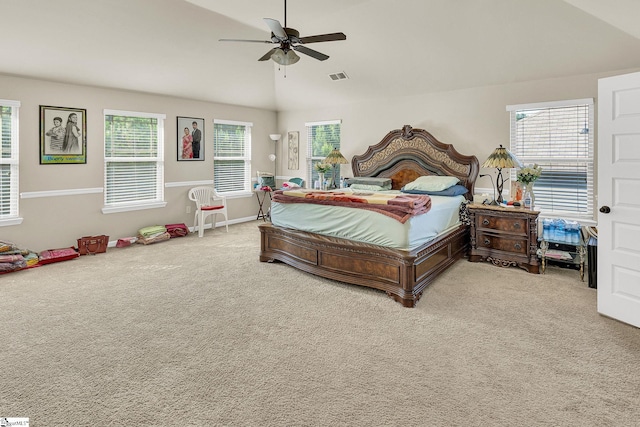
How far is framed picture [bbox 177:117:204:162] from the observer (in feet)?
22.2

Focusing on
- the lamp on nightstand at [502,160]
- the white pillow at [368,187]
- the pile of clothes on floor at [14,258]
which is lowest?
the pile of clothes on floor at [14,258]

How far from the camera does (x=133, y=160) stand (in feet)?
20.4

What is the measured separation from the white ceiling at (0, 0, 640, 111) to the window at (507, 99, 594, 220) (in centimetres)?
50

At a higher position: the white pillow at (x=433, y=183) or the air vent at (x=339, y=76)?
the air vent at (x=339, y=76)

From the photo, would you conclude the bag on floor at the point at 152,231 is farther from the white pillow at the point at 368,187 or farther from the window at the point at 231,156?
the white pillow at the point at 368,187

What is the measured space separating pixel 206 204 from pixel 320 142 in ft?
8.85

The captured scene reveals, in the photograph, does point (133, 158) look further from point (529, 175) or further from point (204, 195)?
A: point (529, 175)

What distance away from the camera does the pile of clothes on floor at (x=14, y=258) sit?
4531 mm

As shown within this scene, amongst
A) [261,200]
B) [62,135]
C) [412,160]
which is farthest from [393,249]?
[261,200]

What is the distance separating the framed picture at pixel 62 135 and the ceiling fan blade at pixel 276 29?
374 cm

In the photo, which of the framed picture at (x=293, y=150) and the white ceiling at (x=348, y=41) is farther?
the framed picture at (x=293, y=150)

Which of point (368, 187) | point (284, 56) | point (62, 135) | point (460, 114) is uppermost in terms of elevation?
point (284, 56)


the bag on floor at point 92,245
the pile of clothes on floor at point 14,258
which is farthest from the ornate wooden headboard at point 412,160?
the pile of clothes on floor at point 14,258

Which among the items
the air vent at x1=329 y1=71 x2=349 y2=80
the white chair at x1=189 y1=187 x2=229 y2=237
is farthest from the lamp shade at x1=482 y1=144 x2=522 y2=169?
the white chair at x1=189 y1=187 x2=229 y2=237
